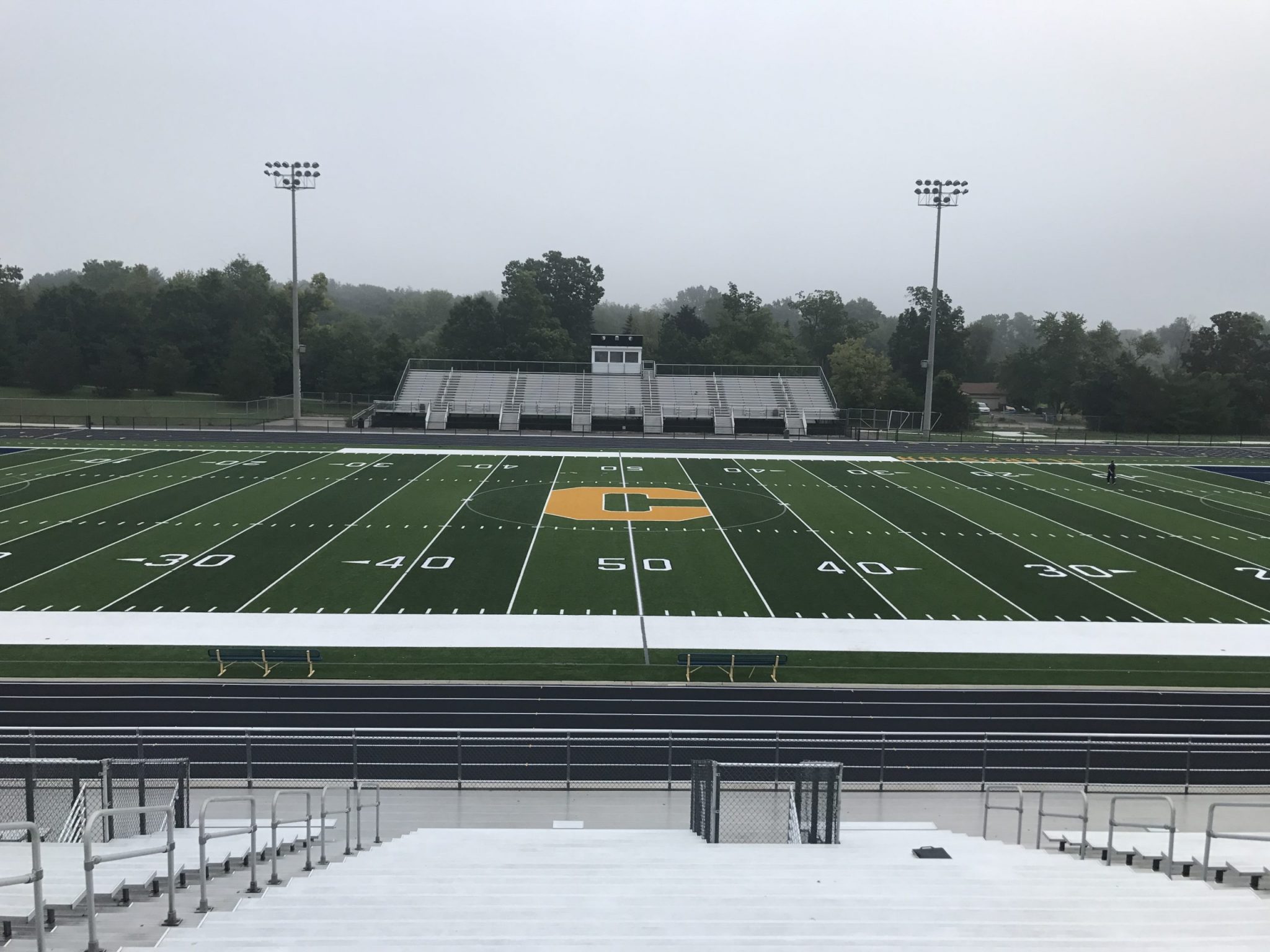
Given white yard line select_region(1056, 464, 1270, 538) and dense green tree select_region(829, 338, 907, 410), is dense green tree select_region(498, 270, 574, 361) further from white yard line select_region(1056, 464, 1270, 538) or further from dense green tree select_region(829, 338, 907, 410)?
white yard line select_region(1056, 464, 1270, 538)

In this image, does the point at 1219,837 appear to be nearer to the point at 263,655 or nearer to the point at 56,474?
the point at 263,655

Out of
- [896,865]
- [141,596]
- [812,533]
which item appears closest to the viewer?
[896,865]

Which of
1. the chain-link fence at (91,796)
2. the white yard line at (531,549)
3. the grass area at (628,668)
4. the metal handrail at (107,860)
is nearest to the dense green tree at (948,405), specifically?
the white yard line at (531,549)

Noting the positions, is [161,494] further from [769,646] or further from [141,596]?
[769,646]

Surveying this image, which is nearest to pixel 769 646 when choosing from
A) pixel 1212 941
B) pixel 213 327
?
pixel 1212 941

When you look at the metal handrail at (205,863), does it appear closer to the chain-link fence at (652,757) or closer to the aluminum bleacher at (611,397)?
the chain-link fence at (652,757)

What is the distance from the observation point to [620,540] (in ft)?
102

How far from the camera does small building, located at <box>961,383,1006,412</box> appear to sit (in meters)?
120

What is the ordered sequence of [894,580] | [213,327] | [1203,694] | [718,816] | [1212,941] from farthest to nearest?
1. [213,327]
2. [894,580]
3. [1203,694]
4. [718,816]
5. [1212,941]

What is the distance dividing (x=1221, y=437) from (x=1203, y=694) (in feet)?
215

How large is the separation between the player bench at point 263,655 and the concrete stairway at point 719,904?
29.6 feet

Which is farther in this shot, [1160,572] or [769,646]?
[1160,572]

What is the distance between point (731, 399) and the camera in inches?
2899

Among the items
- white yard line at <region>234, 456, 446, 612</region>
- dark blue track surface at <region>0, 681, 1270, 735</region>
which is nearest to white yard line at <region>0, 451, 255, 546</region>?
white yard line at <region>234, 456, 446, 612</region>
